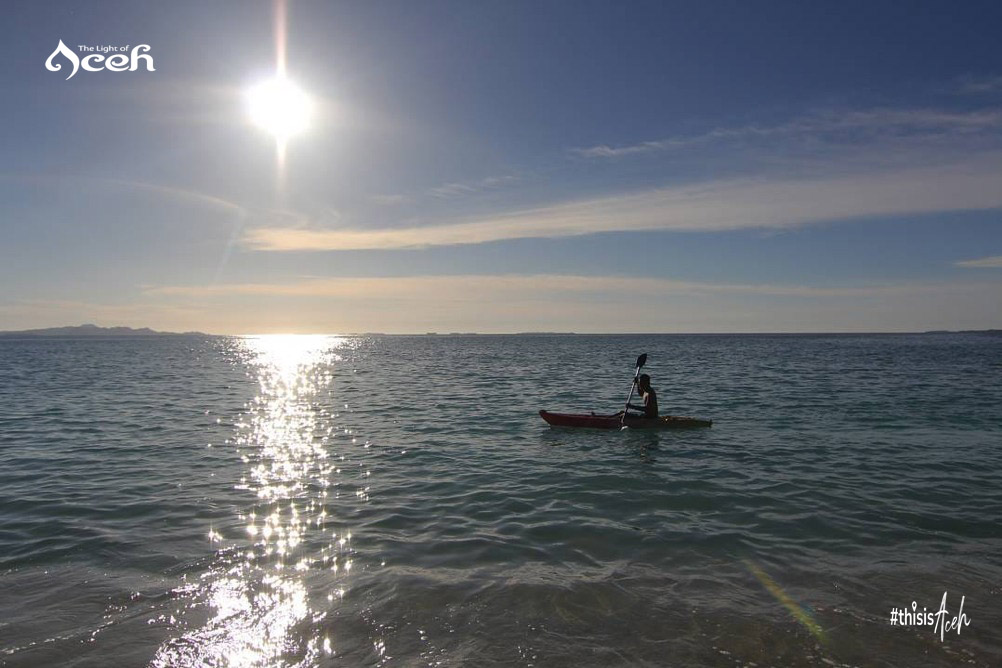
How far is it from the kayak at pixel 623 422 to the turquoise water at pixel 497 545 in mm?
794

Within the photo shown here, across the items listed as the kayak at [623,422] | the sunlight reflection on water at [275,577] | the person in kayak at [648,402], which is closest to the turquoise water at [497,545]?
→ the sunlight reflection on water at [275,577]

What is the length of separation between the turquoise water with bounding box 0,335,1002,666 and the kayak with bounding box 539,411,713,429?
794mm

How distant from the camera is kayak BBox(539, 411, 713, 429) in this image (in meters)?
22.1

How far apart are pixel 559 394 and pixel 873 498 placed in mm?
23754

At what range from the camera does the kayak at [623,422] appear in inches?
870

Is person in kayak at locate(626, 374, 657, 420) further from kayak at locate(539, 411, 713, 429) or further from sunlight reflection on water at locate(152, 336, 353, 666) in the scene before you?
sunlight reflection on water at locate(152, 336, 353, 666)

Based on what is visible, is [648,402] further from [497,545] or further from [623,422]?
[497,545]

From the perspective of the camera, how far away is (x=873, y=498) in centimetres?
1270

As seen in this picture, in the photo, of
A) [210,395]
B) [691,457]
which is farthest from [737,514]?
[210,395]

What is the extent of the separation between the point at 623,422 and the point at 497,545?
13.0 m

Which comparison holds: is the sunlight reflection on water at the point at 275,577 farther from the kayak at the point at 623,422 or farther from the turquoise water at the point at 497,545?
the kayak at the point at 623,422

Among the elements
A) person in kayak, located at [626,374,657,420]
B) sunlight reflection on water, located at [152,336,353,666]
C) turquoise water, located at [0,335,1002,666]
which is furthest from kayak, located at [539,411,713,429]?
sunlight reflection on water, located at [152,336,353,666]

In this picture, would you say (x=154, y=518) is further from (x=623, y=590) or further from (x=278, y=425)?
(x=278, y=425)

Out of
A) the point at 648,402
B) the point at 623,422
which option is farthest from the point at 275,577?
the point at 648,402
